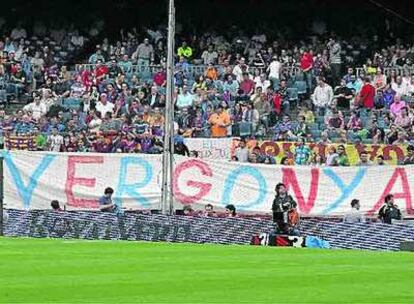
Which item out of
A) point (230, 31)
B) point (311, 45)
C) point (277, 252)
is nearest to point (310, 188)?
point (277, 252)

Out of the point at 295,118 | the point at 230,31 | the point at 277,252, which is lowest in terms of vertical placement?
the point at 277,252

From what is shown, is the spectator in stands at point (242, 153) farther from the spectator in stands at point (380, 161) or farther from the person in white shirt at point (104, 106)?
the person in white shirt at point (104, 106)

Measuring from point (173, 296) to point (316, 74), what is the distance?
2395cm

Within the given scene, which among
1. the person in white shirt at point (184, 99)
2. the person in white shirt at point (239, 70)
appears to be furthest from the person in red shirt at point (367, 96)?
the person in white shirt at point (184, 99)

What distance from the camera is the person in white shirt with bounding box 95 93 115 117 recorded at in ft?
116

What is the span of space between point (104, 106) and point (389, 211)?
11233 millimetres

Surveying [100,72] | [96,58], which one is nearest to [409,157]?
[100,72]

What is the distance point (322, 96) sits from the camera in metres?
34.3

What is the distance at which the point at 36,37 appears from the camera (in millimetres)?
42531

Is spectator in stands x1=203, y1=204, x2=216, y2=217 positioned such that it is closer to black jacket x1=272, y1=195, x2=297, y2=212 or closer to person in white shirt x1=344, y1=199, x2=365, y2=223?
black jacket x1=272, y1=195, x2=297, y2=212

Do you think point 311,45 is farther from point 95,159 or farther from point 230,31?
point 95,159

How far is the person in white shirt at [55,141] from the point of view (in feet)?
106

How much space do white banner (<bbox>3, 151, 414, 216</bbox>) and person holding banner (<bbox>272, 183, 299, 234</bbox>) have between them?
2.51 m

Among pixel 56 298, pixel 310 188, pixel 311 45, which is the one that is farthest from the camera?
pixel 311 45
